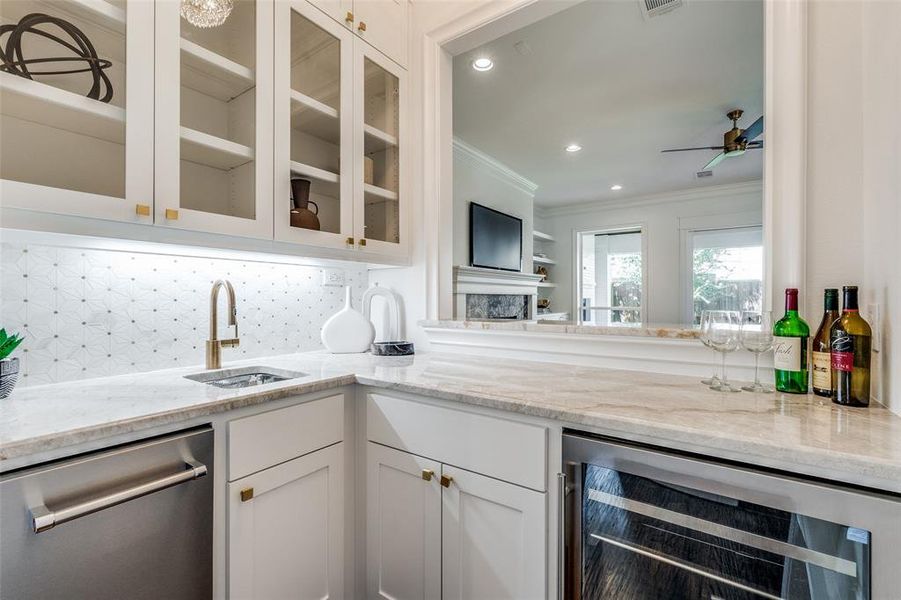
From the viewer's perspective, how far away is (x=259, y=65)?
4.72 feet

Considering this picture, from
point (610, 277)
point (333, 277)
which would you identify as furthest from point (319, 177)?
point (610, 277)

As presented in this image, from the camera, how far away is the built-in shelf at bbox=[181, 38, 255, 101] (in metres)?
1.27

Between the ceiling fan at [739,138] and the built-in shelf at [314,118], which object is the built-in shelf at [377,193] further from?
the ceiling fan at [739,138]

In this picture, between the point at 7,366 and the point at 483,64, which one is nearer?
the point at 7,366

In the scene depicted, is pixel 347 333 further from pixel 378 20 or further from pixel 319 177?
pixel 378 20

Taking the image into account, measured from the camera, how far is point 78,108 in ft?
3.50

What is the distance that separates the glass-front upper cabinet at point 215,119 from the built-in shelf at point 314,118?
0.36 feet

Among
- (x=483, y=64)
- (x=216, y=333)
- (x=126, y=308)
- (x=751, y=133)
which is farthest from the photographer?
(x=751, y=133)

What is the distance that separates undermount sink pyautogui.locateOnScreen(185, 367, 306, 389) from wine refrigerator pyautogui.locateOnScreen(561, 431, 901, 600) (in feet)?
3.33

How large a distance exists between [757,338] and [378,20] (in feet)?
6.46

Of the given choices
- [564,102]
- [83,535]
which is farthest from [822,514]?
[564,102]

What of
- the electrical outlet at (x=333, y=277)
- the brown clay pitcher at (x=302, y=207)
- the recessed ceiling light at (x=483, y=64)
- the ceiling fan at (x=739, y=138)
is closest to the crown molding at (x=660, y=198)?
the ceiling fan at (x=739, y=138)

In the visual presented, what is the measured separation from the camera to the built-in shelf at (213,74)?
4.15 ft

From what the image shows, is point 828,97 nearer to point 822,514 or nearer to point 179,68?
point 822,514
